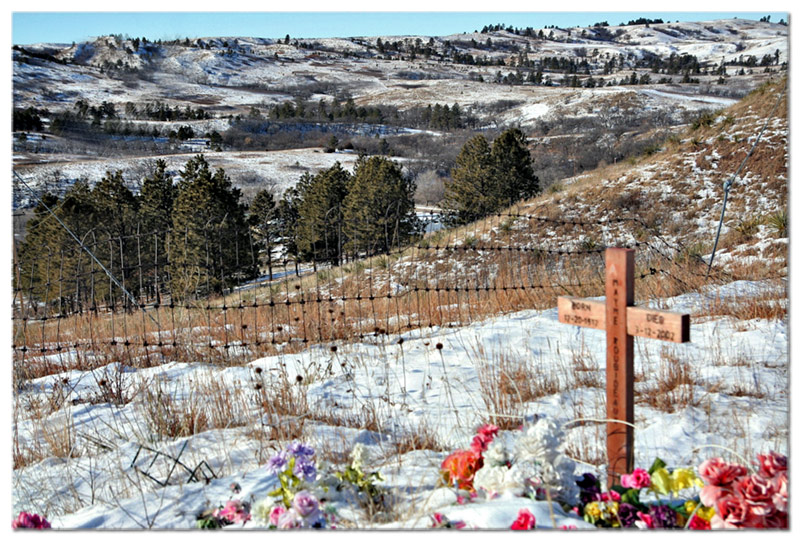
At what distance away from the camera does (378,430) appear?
10.8 ft

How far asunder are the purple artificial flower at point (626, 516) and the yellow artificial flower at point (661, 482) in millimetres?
129

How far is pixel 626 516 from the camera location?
83.8 inches

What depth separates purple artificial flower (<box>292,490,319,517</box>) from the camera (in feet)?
6.91

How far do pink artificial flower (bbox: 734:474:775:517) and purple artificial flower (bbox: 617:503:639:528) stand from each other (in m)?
0.38

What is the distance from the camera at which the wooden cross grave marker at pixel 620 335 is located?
2.39 metres

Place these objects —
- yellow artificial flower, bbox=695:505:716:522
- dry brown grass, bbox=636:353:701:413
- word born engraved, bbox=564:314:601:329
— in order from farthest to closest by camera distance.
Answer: dry brown grass, bbox=636:353:701:413
word born engraved, bbox=564:314:601:329
yellow artificial flower, bbox=695:505:716:522

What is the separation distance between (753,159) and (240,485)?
17074 mm

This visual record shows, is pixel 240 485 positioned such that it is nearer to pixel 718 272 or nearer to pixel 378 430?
pixel 378 430

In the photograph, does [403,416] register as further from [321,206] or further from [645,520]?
[321,206]

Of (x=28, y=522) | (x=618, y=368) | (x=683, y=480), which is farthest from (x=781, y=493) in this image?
(x=28, y=522)

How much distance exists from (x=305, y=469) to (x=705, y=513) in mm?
1527

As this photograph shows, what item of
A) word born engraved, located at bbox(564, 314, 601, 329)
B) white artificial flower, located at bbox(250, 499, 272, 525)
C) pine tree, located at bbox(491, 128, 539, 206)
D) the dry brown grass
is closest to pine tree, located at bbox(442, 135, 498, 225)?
pine tree, located at bbox(491, 128, 539, 206)

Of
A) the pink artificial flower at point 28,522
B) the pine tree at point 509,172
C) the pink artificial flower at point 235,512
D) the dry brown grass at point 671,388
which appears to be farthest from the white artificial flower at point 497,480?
the pine tree at point 509,172

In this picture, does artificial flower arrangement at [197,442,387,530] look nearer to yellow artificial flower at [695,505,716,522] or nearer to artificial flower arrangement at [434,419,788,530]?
artificial flower arrangement at [434,419,788,530]
